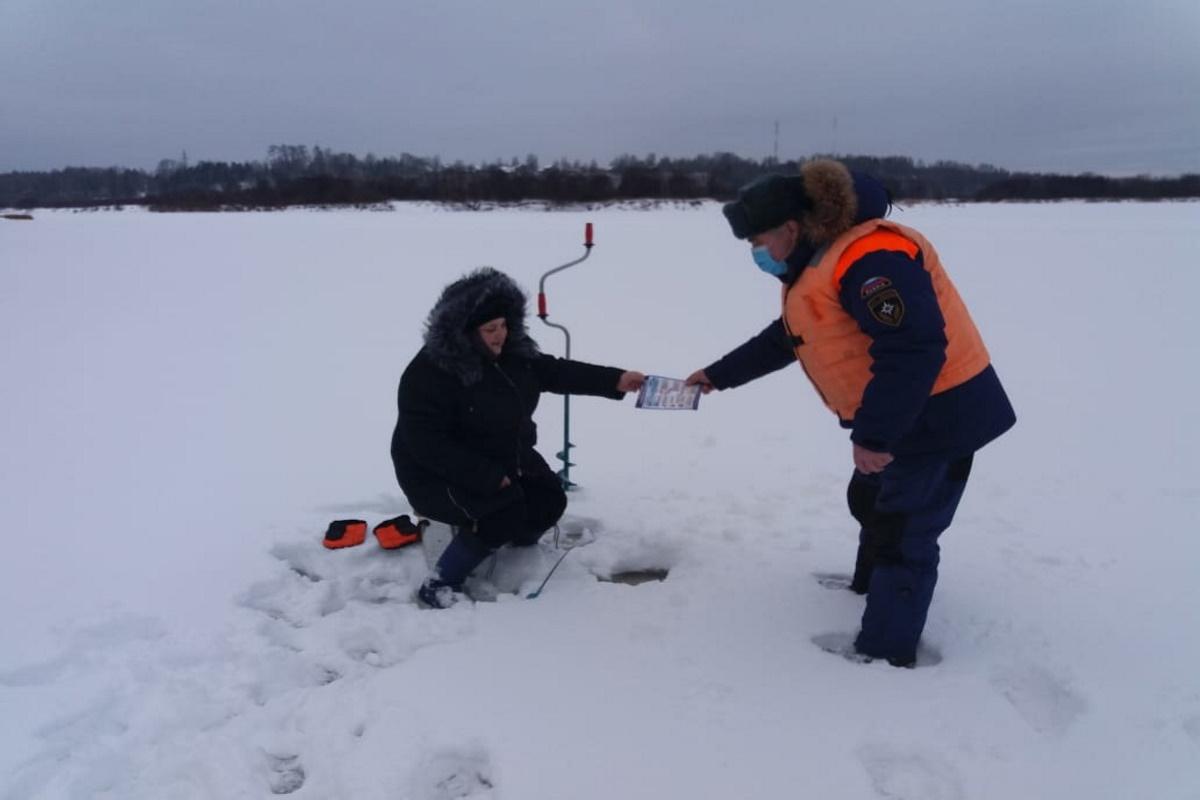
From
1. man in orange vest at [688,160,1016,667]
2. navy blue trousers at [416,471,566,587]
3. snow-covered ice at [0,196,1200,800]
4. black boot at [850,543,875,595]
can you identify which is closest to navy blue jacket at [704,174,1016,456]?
man in orange vest at [688,160,1016,667]

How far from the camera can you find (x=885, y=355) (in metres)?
2.27

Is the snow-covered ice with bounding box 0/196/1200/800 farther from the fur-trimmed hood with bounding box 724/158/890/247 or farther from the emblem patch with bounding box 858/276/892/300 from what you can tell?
the fur-trimmed hood with bounding box 724/158/890/247

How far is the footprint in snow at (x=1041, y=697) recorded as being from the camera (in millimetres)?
2441

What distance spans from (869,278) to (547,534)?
80.7 inches

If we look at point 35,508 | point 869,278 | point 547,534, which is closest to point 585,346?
point 547,534

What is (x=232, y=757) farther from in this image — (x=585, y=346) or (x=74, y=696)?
(x=585, y=346)

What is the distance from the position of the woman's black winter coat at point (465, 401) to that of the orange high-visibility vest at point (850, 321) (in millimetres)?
1205

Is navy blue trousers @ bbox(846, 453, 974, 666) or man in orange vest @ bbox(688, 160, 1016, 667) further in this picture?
navy blue trousers @ bbox(846, 453, 974, 666)

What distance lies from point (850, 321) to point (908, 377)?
273 millimetres

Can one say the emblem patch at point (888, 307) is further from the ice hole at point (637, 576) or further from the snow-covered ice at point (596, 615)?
the ice hole at point (637, 576)

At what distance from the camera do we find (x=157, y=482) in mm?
4230

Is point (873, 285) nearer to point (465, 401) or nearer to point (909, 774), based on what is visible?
point (909, 774)

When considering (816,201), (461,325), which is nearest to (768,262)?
(816,201)

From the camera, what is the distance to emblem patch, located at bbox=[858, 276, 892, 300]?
2.22 m
